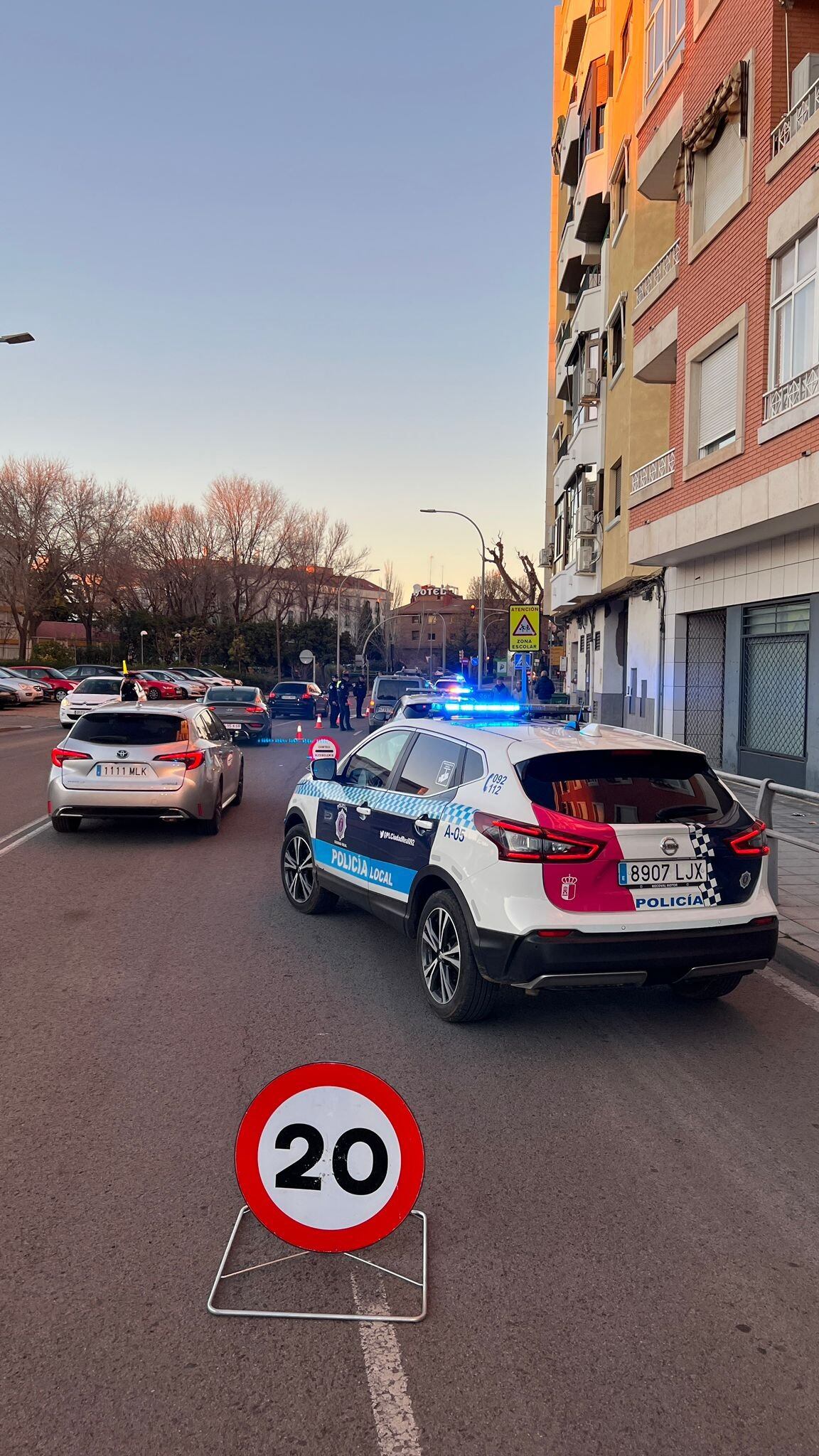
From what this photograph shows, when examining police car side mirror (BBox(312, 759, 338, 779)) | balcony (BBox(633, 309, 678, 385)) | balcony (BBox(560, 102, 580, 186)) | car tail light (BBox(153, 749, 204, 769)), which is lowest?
car tail light (BBox(153, 749, 204, 769))

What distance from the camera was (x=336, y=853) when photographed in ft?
23.5

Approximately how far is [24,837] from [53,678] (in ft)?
143

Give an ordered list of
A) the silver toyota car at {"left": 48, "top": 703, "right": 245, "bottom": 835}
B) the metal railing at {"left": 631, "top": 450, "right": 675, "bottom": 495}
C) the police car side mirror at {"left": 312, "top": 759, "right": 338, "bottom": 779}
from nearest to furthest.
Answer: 1. the police car side mirror at {"left": 312, "top": 759, "right": 338, "bottom": 779}
2. the silver toyota car at {"left": 48, "top": 703, "right": 245, "bottom": 835}
3. the metal railing at {"left": 631, "top": 450, "right": 675, "bottom": 495}

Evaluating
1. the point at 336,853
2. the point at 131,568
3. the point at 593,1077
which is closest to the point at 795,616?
the point at 336,853

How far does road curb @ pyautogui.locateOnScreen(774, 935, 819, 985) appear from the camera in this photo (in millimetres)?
6457

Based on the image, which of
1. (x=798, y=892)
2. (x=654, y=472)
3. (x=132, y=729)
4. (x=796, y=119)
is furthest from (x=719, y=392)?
(x=132, y=729)

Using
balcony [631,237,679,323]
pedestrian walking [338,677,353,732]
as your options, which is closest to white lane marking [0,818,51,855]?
balcony [631,237,679,323]

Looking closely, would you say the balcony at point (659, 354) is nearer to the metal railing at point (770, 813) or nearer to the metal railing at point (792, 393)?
the metal railing at point (792, 393)

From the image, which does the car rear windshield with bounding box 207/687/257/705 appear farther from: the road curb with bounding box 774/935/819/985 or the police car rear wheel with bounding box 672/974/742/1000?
the police car rear wheel with bounding box 672/974/742/1000

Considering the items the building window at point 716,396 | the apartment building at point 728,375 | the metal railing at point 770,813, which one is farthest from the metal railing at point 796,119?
the metal railing at point 770,813

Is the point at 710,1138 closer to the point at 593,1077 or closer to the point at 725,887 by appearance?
the point at 593,1077

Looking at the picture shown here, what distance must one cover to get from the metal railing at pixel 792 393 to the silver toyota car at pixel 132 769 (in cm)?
870

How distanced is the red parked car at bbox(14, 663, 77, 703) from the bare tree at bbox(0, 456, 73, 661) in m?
6.65

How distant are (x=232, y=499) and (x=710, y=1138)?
66860mm
